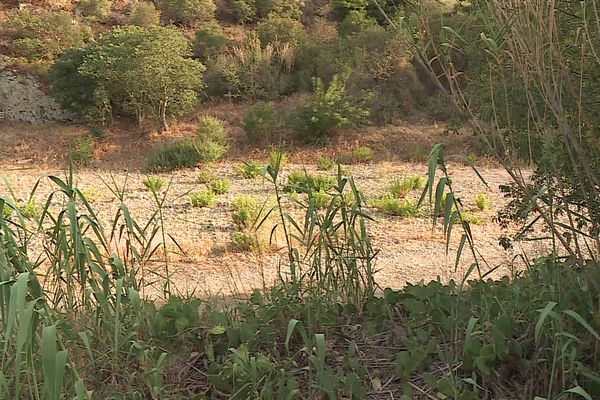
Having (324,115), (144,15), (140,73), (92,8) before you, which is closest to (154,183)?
(324,115)

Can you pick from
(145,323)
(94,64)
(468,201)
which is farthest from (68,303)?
(94,64)

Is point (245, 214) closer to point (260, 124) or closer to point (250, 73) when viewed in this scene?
point (260, 124)

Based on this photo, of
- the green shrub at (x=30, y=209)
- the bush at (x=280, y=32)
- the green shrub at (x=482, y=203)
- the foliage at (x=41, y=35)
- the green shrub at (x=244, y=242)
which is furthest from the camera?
the bush at (x=280, y=32)

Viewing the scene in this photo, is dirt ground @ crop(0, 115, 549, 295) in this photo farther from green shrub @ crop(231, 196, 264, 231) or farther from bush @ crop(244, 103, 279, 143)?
bush @ crop(244, 103, 279, 143)

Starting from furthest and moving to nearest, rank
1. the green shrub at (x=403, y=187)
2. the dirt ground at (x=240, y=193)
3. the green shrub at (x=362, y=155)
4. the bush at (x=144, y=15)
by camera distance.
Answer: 1. the bush at (x=144, y=15)
2. the green shrub at (x=362, y=155)
3. the green shrub at (x=403, y=187)
4. the dirt ground at (x=240, y=193)

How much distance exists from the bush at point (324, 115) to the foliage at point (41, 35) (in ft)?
18.6

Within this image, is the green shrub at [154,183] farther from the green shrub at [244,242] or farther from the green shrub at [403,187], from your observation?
the green shrub at [403,187]

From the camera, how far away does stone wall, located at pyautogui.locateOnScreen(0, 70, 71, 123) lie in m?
13.5

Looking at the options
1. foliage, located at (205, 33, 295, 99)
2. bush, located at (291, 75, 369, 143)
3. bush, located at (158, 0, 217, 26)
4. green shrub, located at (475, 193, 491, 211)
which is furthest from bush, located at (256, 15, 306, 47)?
green shrub, located at (475, 193, 491, 211)

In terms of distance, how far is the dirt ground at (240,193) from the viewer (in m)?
4.59

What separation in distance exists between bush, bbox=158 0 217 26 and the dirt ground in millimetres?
5138

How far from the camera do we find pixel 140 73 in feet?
40.5

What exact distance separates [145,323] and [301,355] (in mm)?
511

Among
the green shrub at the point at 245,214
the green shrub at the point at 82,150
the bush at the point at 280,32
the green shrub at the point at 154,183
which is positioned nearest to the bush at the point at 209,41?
the bush at the point at 280,32
